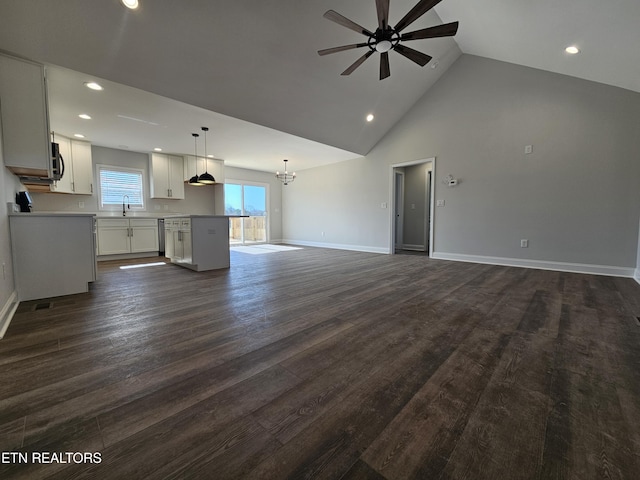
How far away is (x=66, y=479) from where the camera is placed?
0.90 metres

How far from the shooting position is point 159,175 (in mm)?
6680

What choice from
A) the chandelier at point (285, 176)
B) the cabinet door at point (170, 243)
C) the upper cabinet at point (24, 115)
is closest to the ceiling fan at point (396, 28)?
the upper cabinet at point (24, 115)

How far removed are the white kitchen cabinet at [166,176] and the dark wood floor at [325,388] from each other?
4436mm

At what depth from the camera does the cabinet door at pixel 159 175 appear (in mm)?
6617

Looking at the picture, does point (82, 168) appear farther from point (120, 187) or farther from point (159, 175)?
point (159, 175)

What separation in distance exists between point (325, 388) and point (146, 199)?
7235 millimetres

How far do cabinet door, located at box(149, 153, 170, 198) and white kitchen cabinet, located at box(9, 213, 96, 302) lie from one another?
3.73 m

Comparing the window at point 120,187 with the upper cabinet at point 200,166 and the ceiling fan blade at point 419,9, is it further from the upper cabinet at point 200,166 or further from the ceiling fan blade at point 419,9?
the ceiling fan blade at point 419,9

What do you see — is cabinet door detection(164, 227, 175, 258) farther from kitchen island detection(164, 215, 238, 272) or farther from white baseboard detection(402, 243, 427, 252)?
white baseboard detection(402, 243, 427, 252)

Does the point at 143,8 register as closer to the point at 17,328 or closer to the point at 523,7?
the point at 17,328

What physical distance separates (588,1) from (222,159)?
728cm

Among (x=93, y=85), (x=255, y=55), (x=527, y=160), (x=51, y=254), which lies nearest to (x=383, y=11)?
(x=255, y=55)

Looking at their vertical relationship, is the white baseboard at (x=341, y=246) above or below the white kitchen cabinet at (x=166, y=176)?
below

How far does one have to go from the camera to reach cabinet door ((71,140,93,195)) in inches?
217
